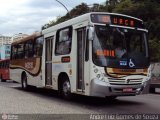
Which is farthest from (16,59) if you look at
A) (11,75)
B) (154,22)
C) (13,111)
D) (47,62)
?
(154,22)

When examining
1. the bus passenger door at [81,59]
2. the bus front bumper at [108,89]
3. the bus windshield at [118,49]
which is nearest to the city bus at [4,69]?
the bus passenger door at [81,59]

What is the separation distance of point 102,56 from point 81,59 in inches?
46.9

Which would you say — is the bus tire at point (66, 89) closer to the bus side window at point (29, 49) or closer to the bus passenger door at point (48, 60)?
the bus passenger door at point (48, 60)

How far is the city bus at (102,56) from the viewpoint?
13.8 metres

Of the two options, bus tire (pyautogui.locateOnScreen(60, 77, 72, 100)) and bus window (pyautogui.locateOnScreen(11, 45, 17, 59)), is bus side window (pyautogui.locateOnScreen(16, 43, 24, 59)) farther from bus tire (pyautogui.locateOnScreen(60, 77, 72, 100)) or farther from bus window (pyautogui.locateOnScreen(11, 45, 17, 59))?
bus tire (pyautogui.locateOnScreen(60, 77, 72, 100))

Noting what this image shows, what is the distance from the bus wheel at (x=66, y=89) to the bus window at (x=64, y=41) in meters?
1.18

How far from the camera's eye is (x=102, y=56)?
1382 centimetres

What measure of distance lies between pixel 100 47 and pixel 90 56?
0.45m

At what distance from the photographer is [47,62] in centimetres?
1852

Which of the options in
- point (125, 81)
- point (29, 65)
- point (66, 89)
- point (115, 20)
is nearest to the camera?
point (125, 81)

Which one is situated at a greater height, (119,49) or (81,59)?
(119,49)

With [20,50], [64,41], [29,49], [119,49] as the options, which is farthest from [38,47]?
[119,49]

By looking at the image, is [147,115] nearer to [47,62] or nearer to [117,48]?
[117,48]

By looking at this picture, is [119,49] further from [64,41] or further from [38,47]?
[38,47]
